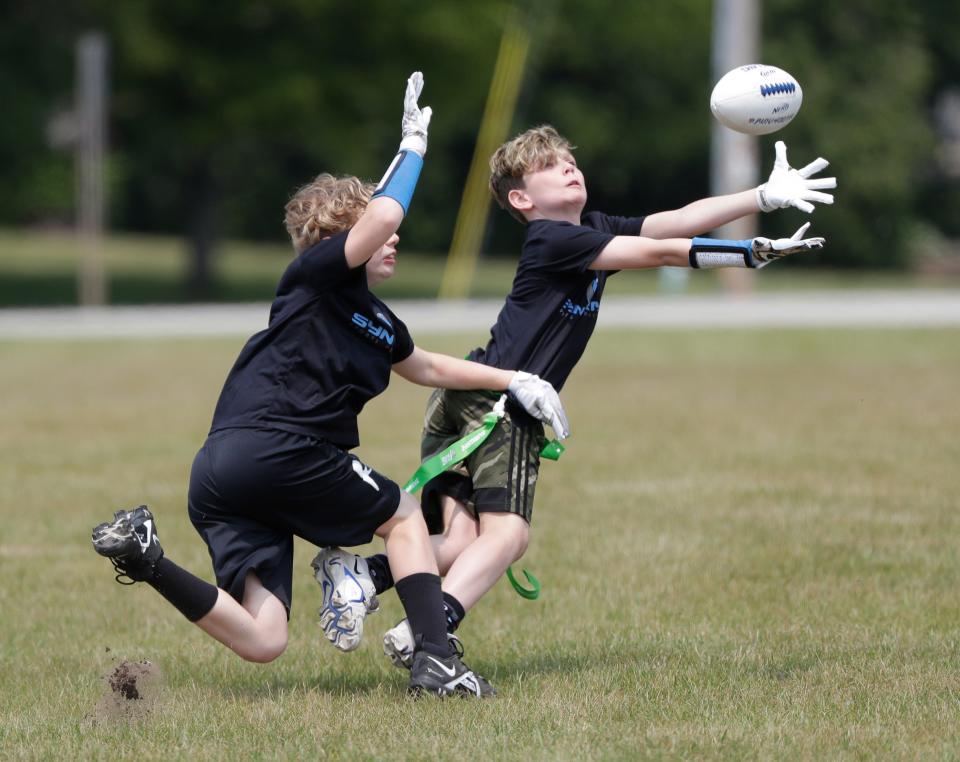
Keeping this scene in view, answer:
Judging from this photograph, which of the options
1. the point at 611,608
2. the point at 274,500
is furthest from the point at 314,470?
the point at 611,608

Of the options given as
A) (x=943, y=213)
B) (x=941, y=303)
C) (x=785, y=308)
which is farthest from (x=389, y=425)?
(x=943, y=213)

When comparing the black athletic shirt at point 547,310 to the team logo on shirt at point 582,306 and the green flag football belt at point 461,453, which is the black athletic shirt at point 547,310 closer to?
the team logo on shirt at point 582,306

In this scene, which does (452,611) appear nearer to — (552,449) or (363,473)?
(363,473)

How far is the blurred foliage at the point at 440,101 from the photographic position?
26.0 meters

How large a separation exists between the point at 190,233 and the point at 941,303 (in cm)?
1389

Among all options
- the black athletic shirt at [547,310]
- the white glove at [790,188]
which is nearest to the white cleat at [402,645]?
the black athletic shirt at [547,310]

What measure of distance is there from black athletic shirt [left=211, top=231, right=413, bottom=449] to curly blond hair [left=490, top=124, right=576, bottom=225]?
905 mm

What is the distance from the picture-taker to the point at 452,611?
18.0 ft

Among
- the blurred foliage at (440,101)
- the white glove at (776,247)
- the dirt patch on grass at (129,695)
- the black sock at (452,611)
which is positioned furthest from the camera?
the blurred foliage at (440,101)

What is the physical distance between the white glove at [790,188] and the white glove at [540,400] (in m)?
0.98

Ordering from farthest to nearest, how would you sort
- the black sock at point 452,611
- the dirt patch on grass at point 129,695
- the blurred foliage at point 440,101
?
the blurred foliage at point 440,101 → the black sock at point 452,611 → the dirt patch on grass at point 129,695

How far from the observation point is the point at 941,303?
25.0 m

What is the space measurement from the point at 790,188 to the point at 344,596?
207 centimetres

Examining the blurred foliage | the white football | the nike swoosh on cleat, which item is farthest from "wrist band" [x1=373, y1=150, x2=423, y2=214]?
the blurred foliage
